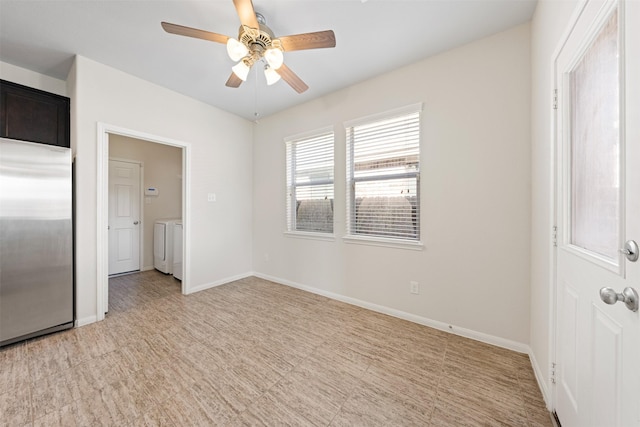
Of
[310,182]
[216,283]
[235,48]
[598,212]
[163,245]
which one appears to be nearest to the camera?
[598,212]

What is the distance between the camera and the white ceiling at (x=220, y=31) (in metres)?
1.82

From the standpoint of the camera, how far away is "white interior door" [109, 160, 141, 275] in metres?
4.20

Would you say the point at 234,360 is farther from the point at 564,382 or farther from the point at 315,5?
the point at 315,5

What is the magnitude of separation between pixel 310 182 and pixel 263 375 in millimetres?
2406

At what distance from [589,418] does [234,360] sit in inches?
81.5

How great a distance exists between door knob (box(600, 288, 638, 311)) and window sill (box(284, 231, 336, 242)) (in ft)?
8.09

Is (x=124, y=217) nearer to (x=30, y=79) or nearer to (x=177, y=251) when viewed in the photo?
(x=177, y=251)

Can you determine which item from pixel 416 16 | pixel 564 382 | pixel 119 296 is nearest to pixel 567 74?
pixel 416 16

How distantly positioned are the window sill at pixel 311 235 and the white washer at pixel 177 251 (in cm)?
174

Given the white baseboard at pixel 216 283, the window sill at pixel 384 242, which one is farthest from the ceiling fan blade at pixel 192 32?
the white baseboard at pixel 216 283

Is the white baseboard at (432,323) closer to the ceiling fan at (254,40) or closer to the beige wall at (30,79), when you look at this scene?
the ceiling fan at (254,40)

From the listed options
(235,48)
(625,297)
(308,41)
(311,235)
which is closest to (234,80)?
(235,48)

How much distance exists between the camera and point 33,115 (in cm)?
236

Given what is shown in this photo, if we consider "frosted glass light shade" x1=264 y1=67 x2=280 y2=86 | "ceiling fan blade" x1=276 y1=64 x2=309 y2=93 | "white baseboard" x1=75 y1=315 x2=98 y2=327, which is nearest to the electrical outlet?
"ceiling fan blade" x1=276 y1=64 x2=309 y2=93
